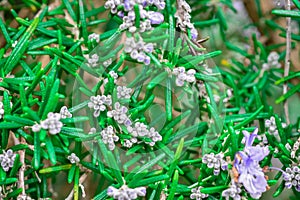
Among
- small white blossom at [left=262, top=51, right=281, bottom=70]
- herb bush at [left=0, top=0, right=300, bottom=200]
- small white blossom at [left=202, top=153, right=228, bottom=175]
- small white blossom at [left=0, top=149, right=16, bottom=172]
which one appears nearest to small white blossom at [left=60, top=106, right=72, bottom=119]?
herb bush at [left=0, top=0, right=300, bottom=200]

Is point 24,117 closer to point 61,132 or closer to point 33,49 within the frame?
point 61,132

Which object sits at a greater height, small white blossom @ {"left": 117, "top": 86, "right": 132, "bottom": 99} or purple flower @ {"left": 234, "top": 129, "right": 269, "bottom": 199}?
small white blossom @ {"left": 117, "top": 86, "right": 132, "bottom": 99}

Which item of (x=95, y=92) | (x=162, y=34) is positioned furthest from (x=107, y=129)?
(x=162, y=34)

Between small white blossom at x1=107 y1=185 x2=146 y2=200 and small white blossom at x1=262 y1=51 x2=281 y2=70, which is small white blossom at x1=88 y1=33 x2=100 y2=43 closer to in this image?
small white blossom at x1=107 y1=185 x2=146 y2=200

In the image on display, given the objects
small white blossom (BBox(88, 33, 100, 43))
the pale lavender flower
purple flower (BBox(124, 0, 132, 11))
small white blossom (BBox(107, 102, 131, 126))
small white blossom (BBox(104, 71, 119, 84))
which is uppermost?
purple flower (BBox(124, 0, 132, 11))

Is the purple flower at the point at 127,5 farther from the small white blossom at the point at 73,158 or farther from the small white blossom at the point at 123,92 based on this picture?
the small white blossom at the point at 73,158

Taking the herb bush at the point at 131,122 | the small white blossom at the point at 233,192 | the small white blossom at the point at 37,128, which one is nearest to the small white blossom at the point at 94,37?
the herb bush at the point at 131,122
